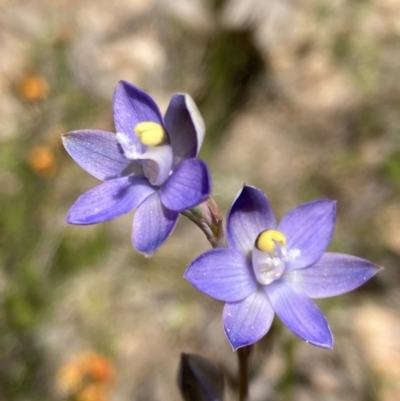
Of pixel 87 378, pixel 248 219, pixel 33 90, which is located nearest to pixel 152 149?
pixel 248 219

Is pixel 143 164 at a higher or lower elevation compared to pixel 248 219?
higher

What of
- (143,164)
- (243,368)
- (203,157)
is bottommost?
(203,157)

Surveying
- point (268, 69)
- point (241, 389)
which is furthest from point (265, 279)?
point (268, 69)

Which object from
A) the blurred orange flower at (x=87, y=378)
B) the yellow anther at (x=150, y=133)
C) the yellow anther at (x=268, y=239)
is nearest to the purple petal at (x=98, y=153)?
the yellow anther at (x=150, y=133)

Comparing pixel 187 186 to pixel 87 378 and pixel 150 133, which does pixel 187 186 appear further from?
pixel 87 378

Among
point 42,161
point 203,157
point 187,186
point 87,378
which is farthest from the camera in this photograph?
point 203,157

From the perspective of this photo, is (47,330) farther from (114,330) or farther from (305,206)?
(305,206)
